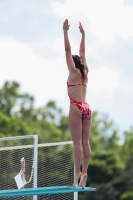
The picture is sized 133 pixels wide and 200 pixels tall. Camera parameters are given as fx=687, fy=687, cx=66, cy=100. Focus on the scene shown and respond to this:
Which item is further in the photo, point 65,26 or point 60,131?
point 60,131

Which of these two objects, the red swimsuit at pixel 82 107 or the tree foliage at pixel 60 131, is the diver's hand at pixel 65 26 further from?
the tree foliage at pixel 60 131

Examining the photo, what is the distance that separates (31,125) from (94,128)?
691 centimetres

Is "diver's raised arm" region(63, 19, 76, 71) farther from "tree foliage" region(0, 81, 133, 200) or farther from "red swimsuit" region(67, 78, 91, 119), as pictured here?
"tree foliage" region(0, 81, 133, 200)

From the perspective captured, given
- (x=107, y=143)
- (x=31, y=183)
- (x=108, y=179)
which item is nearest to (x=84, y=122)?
(x=31, y=183)

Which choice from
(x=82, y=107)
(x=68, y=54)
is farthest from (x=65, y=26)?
(x=82, y=107)

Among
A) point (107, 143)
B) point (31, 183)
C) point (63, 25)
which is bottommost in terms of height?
point (31, 183)

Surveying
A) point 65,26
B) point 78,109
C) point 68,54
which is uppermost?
point 65,26

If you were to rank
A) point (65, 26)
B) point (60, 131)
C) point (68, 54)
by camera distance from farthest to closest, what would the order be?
point (60, 131) < point (65, 26) < point (68, 54)

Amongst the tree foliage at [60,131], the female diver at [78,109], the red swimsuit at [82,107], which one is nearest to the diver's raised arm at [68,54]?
the female diver at [78,109]

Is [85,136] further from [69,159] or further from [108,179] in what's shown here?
[108,179]

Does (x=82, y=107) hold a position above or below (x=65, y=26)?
below

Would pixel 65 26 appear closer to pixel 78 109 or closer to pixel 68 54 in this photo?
pixel 68 54

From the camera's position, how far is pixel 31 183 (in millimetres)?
14609

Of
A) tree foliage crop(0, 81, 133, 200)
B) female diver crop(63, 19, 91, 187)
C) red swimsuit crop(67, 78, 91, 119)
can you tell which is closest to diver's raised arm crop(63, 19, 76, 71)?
female diver crop(63, 19, 91, 187)
